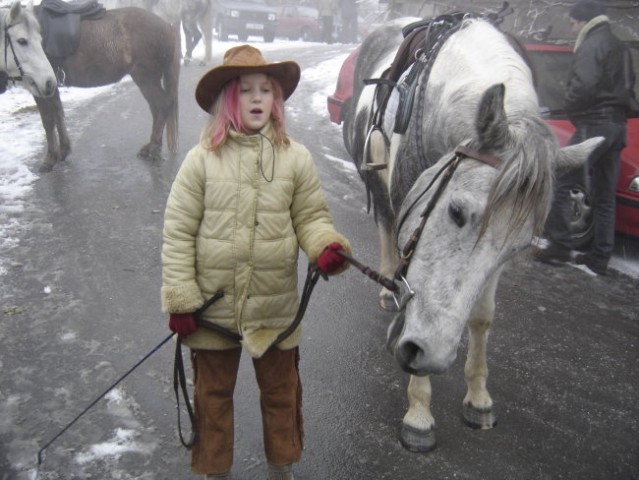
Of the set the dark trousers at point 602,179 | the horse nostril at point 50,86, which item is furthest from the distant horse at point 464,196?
the horse nostril at point 50,86

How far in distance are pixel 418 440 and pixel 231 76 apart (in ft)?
6.57

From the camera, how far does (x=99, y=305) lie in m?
3.98

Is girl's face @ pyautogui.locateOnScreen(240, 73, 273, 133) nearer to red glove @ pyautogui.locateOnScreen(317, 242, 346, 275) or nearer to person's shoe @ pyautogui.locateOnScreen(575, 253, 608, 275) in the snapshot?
red glove @ pyautogui.locateOnScreen(317, 242, 346, 275)

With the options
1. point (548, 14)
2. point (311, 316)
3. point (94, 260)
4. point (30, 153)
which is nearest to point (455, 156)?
point (311, 316)

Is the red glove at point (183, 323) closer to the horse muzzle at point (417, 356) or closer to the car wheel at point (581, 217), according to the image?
the horse muzzle at point (417, 356)

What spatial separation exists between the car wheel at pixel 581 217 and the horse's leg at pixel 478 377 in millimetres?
2953

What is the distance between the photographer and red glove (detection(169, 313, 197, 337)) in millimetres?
2131

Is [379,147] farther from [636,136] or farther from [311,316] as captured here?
[636,136]

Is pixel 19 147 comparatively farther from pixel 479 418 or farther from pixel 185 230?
pixel 479 418

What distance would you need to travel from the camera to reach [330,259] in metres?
2.10

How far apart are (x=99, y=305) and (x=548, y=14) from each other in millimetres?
11035

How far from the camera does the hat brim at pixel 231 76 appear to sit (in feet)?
6.97

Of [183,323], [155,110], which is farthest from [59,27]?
[183,323]

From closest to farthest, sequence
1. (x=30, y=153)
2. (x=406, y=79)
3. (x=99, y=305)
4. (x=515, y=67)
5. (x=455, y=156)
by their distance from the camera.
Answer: (x=455, y=156) → (x=515, y=67) → (x=406, y=79) → (x=99, y=305) → (x=30, y=153)
